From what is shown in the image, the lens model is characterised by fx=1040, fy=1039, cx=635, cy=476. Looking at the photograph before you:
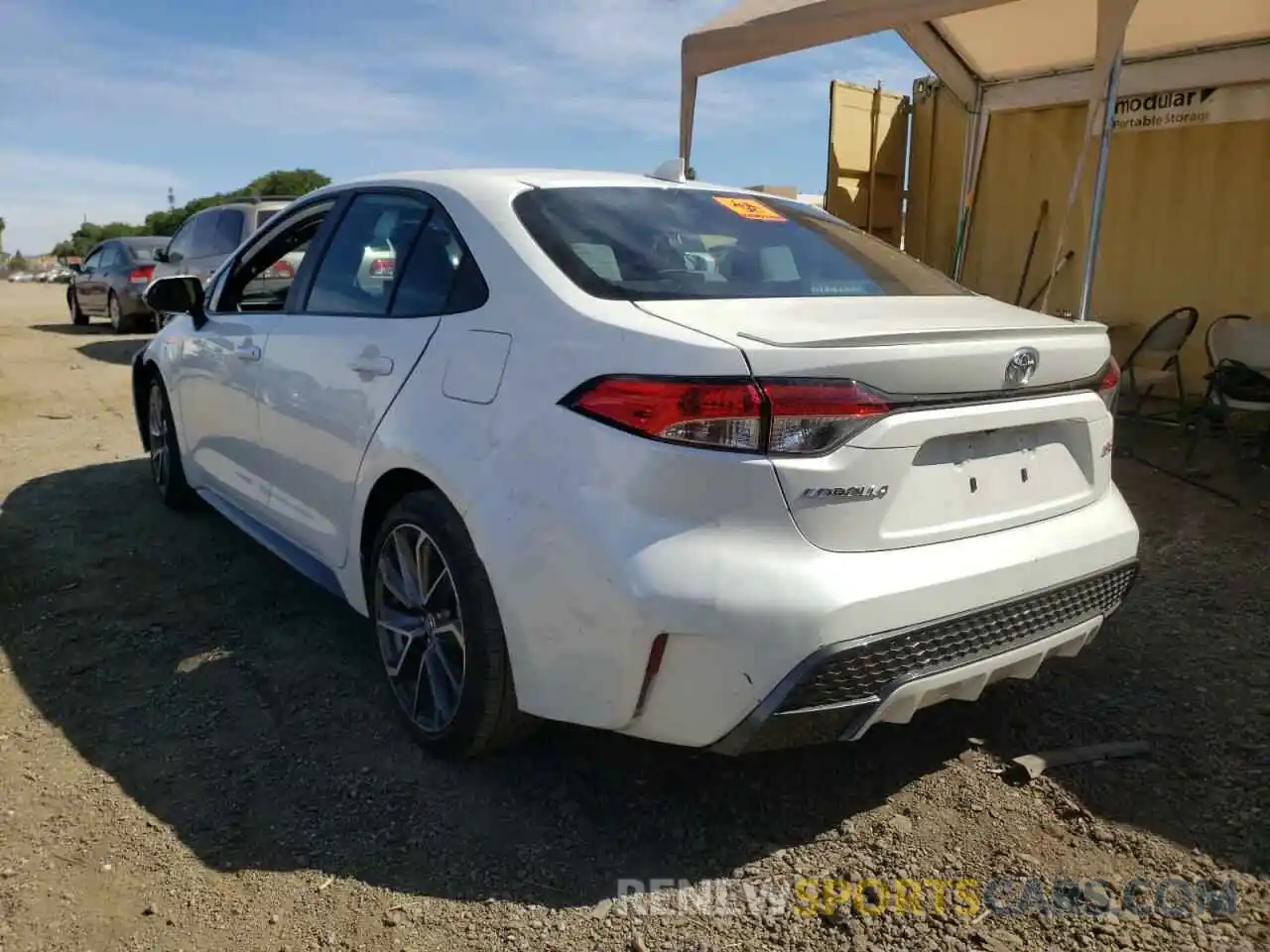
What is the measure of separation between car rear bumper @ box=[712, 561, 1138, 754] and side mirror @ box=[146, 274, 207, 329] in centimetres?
329

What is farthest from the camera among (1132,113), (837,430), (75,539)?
(1132,113)

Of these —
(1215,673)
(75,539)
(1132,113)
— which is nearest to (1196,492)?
(1215,673)

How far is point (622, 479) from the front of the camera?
2158 mm

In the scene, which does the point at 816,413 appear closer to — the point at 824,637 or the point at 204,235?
the point at 824,637

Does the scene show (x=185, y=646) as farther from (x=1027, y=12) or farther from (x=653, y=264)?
(x=1027, y=12)

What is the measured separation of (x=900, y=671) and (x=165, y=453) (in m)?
4.09

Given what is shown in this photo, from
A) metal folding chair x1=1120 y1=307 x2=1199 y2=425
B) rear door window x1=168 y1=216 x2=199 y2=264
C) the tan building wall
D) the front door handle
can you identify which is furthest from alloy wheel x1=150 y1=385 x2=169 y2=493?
rear door window x1=168 y1=216 x2=199 y2=264

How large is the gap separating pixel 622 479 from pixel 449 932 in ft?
3.39

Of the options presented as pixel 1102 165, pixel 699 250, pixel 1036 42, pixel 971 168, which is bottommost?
pixel 699 250

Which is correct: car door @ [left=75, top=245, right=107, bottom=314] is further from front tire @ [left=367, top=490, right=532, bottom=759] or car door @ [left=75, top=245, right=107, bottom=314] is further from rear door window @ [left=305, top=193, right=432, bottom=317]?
front tire @ [left=367, top=490, right=532, bottom=759]

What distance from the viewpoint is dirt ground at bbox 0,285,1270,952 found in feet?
7.37

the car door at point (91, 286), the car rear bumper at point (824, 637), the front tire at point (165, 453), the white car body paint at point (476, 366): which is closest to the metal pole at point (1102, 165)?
the car rear bumper at point (824, 637)

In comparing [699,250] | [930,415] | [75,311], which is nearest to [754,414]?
[930,415]

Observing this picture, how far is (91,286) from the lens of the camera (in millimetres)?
15805
